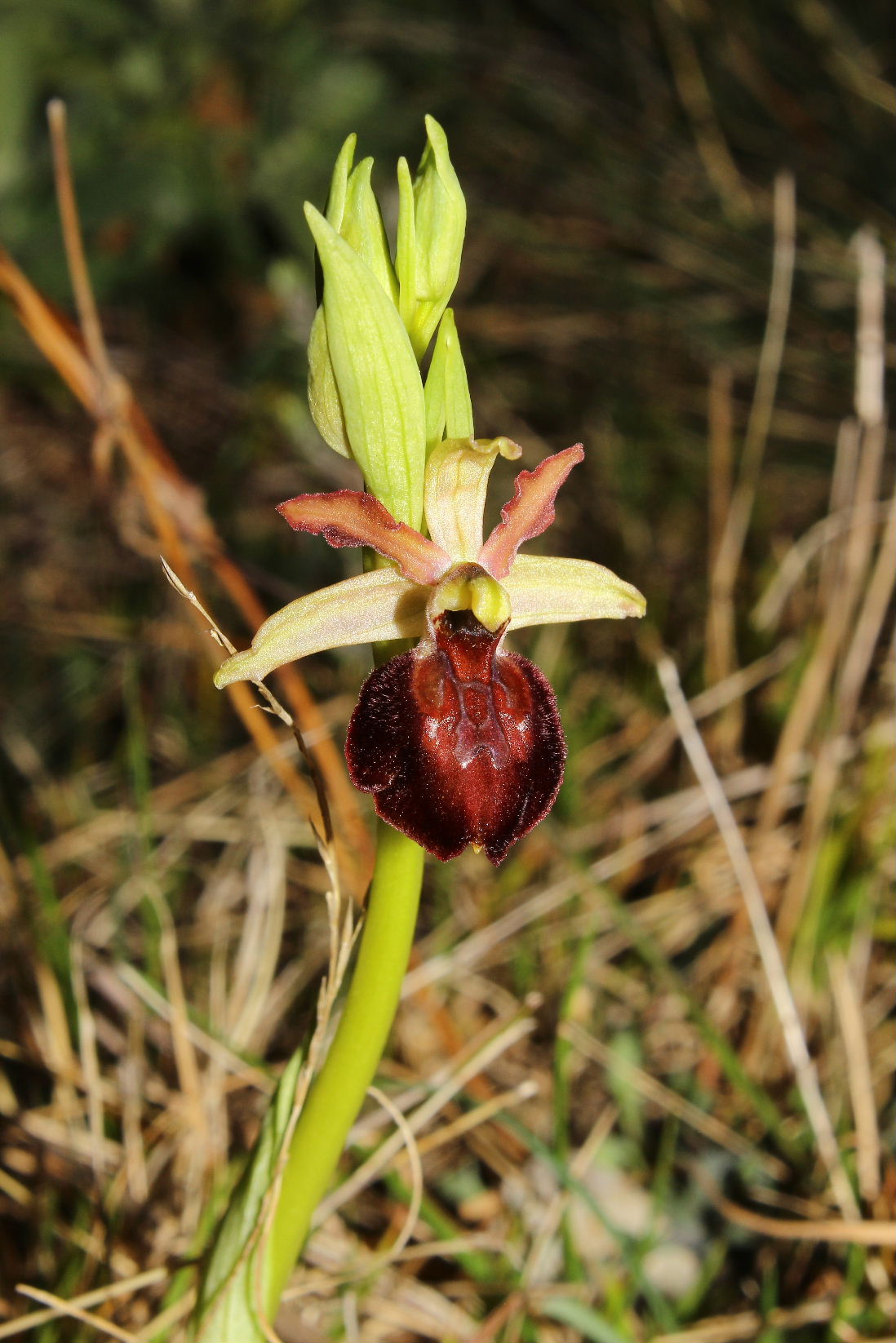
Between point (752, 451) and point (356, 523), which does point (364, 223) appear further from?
point (752, 451)

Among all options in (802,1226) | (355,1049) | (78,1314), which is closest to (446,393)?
(355,1049)

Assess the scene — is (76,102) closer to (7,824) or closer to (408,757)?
(7,824)

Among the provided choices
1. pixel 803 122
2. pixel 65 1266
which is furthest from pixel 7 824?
pixel 803 122

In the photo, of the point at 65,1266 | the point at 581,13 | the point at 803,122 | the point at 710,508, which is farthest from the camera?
the point at 581,13

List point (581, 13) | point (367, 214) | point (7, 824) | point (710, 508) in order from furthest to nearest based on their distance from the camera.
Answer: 1. point (581, 13)
2. point (710, 508)
3. point (7, 824)
4. point (367, 214)

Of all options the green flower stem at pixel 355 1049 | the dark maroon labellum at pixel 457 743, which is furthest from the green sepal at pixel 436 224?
the green flower stem at pixel 355 1049
